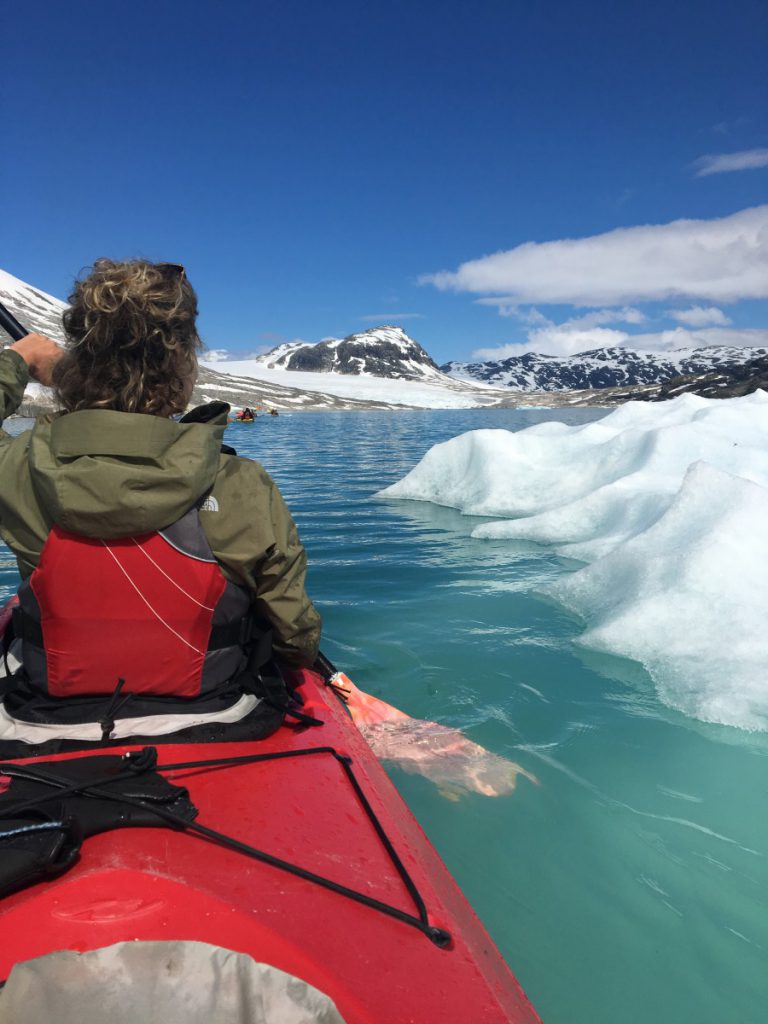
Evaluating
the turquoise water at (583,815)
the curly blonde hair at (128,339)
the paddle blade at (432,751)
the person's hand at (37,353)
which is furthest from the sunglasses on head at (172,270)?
the turquoise water at (583,815)

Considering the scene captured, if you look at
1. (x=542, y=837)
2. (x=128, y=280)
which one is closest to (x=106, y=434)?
(x=128, y=280)

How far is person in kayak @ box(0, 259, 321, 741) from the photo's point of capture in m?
1.81

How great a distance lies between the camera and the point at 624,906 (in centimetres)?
254

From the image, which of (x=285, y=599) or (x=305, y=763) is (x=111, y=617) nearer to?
(x=285, y=599)

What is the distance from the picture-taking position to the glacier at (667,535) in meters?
4.25

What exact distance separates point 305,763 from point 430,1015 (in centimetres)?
97

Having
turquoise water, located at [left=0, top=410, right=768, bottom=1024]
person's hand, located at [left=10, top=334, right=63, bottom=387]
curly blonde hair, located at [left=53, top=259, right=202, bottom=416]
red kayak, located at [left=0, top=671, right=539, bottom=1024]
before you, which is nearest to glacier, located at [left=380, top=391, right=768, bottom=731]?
turquoise water, located at [left=0, top=410, right=768, bottom=1024]

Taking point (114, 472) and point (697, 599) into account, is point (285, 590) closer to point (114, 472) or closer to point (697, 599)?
point (114, 472)

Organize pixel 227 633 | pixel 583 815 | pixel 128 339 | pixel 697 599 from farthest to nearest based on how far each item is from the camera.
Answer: pixel 697 599, pixel 583 815, pixel 227 633, pixel 128 339

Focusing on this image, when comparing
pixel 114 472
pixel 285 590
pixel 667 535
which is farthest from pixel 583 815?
pixel 667 535

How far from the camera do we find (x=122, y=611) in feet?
6.33

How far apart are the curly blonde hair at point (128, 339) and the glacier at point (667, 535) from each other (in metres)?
3.55

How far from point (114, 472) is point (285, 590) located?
708mm

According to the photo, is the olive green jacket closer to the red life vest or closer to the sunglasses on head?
the red life vest
